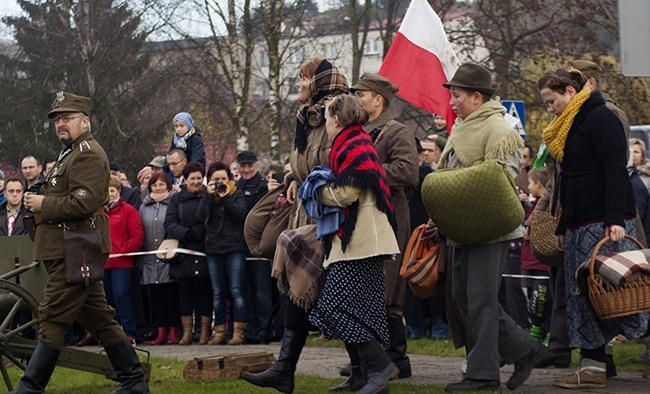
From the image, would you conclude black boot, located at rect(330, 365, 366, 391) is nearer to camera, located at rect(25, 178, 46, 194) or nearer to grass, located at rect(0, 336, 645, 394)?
grass, located at rect(0, 336, 645, 394)

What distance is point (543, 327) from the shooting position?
37.6ft

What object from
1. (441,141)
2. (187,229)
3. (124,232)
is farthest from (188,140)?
(441,141)

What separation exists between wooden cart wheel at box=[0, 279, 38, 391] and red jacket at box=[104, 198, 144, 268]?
14.2 ft

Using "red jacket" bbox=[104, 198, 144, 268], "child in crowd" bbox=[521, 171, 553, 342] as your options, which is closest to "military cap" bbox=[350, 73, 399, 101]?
"child in crowd" bbox=[521, 171, 553, 342]

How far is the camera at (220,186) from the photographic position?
12416 mm

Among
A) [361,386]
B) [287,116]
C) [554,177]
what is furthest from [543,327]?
[287,116]

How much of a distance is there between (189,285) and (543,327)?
3.97 meters

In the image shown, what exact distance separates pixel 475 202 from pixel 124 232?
21.3ft

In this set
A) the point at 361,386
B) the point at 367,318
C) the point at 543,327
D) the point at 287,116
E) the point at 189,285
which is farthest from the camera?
Result: the point at 287,116

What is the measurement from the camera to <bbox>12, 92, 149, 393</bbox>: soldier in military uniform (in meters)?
7.84

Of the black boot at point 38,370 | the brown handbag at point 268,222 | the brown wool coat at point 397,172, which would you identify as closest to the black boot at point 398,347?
the brown wool coat at point 397,172

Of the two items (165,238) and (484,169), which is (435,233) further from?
(165,238)

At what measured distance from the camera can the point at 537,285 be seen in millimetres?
11766

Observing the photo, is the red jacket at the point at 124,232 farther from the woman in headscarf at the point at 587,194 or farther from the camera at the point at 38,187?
the woman in headscarf at the point at 587,194
